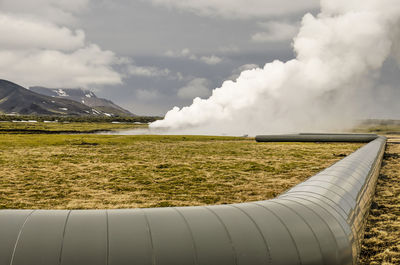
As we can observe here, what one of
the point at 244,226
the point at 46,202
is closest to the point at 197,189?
the point at 46,202

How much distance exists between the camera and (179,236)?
21.9 ft

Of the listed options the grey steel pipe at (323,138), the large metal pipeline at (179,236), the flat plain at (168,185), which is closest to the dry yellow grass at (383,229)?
the flat plain at (168,185)

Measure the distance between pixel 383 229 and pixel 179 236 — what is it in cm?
1388

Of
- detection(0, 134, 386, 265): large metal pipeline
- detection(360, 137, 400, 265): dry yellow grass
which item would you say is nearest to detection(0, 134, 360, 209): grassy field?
detection(360, 137, 400, 265): dry yellow grass

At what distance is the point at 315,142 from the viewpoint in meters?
82.1

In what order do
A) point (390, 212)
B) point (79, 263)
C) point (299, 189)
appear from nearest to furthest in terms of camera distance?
point (79, 263), point (299, 189), point (390, 212)

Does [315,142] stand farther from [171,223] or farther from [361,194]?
[171,223]

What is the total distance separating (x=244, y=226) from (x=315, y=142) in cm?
8015

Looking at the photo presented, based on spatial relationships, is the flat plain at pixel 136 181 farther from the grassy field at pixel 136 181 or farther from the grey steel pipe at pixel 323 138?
the grey steel pipe at pixel 323 138

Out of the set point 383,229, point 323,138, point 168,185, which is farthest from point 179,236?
point 323,138

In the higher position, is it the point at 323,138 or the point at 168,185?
the point at 323,138

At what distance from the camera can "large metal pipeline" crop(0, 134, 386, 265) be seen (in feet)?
19.7

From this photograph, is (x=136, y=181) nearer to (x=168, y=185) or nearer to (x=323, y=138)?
(x=168, y=185)

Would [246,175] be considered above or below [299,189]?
below
